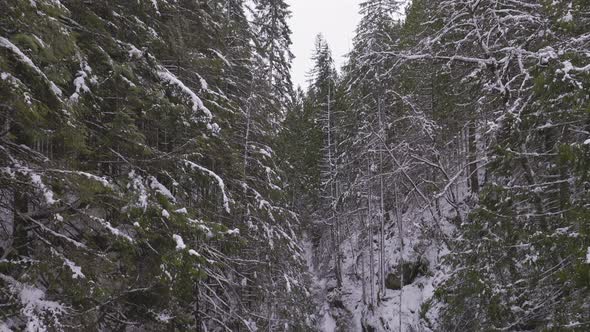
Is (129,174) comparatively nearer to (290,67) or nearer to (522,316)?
(522,316)

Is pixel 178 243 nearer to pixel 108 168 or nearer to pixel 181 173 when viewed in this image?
pixel 181 173

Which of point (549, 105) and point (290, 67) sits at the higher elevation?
point (290, 67)

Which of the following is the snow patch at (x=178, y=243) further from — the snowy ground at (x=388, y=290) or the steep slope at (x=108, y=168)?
the snowy ground at (x=388, y=290)

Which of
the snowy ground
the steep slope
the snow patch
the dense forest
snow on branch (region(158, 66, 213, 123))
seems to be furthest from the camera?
the snowy ground

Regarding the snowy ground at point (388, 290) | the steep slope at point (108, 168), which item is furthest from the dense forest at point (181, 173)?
the snowy ground at point (388, 290)

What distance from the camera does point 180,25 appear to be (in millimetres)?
8672

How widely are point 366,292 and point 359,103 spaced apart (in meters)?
11.0

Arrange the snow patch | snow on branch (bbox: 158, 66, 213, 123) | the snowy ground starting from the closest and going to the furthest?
1. the snow patch
2. snow on branch (bbox: 158, 66, 213, 123)
3. the snowy ground

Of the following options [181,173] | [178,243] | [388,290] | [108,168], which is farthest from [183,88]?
[388,290]

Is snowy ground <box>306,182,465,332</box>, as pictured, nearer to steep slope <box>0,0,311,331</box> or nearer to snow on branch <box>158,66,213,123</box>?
steep slope <box>0,0,311,331</box>

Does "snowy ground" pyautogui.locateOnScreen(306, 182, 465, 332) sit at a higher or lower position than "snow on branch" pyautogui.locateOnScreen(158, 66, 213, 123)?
lower

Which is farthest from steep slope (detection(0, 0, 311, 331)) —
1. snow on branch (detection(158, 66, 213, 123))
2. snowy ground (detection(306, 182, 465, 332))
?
snowy ground (detection(306, 182, 465, 332))

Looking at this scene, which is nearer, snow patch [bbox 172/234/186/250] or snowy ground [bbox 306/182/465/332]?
snow patch [bbox 172/234/186/250]

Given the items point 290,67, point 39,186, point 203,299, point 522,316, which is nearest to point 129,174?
point 39,186
